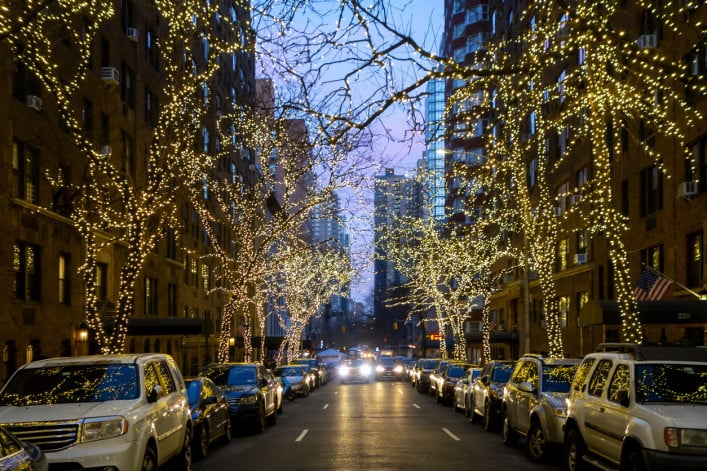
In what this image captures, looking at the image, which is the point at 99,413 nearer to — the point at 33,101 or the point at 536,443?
the point at 536,443

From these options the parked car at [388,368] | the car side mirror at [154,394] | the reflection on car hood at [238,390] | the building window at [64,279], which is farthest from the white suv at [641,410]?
the parked car at [388,368]

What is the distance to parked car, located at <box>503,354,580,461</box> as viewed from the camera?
45.6 ft

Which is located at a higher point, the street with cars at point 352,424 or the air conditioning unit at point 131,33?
the air conditioning unit at point 131,33

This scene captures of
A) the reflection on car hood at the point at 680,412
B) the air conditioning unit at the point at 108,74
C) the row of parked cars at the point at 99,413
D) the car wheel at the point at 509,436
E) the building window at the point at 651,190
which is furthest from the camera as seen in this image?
the air conditioning unit at the point at 108,74

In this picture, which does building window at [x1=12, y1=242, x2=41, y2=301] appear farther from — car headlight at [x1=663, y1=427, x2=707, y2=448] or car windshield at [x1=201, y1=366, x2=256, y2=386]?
car headlight at [x1=663, y1=427, x2=707, y2=448]

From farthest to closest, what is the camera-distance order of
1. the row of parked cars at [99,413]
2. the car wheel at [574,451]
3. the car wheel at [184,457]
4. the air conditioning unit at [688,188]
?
1. the air conditioning unit at [688,188]
2. the car wheel at [184,457]
3. the car wheel at [574,451]
4. the row of parked cars at [99,413]

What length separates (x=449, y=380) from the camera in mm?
30766

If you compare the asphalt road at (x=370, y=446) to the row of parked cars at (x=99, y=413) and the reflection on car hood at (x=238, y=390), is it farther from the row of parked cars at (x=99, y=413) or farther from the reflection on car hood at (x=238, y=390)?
the row of parked cars at (x=99, y=413)

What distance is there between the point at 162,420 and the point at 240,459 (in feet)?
13.2

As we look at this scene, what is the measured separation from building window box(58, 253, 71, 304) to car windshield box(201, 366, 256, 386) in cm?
882

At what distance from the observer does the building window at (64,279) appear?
2786 cm

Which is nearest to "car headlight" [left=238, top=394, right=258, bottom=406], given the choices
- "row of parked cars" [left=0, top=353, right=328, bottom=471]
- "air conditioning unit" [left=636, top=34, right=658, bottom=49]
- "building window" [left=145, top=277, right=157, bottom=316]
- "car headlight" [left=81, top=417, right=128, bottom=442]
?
"row of parked cars" [left=0, top=353, right=328, bottom=471]

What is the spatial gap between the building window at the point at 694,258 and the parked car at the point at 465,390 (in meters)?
7.41

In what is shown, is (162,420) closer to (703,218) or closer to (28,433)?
(28,433)
